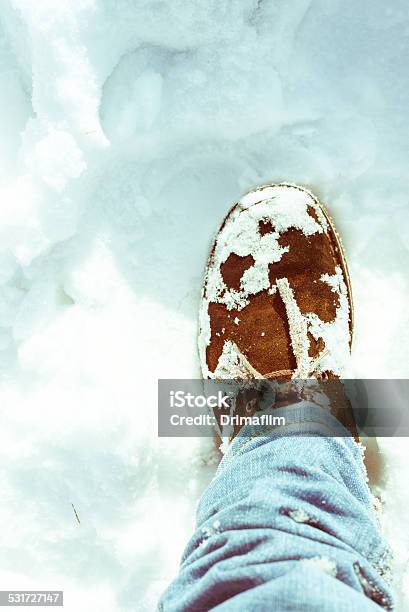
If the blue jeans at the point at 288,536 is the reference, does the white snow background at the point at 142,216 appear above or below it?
above

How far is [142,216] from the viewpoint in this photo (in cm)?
111

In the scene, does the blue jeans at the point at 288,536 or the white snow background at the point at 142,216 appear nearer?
the blue jeans at the point at 288,536

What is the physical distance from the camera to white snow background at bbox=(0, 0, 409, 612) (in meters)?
0.99

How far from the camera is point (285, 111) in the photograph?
105cm

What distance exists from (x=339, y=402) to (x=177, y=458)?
0.38 metres

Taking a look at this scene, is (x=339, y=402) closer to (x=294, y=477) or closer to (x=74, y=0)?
(x=294, y=477)

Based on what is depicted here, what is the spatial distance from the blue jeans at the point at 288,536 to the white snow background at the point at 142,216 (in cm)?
33

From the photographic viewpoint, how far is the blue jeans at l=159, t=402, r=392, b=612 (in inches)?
23.8

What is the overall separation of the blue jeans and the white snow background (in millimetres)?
334

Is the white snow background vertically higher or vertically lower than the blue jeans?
higher

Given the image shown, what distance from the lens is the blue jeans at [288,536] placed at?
1.98 feet

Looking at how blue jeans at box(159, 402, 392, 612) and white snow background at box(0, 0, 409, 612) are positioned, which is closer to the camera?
blue jeans at box(159, 402, 392, 612)

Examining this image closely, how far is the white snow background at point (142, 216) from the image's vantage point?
0.99 m

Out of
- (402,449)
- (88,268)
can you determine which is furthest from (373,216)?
(88,268)
